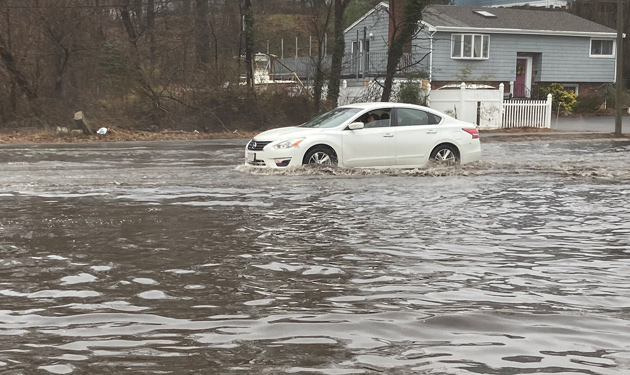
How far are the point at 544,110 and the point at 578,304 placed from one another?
29.6m

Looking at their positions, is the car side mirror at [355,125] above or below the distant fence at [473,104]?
below

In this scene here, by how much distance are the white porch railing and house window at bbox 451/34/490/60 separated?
9351 mm

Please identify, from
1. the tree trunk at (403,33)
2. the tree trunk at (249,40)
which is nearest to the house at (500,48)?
the tree trunk at (403,33)

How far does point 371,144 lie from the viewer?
51.4 feet

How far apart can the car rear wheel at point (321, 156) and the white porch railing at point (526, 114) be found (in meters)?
20.2

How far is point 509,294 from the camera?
20.8ft

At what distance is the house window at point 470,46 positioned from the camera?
42.9 metres

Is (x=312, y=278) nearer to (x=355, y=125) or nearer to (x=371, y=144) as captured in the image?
(x=355, y=125)

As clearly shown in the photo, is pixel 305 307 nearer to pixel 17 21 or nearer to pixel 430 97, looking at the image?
pixel 17 21

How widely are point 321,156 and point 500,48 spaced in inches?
1244

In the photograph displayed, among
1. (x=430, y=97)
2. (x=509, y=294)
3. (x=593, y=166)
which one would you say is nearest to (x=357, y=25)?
(x=430, y=97)

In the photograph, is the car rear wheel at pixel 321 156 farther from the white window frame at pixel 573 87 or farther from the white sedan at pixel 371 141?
the white window frame at pixel 573 87

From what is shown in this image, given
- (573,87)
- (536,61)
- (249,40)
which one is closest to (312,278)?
(249,40)

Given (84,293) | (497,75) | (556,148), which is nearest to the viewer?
(84,293)
